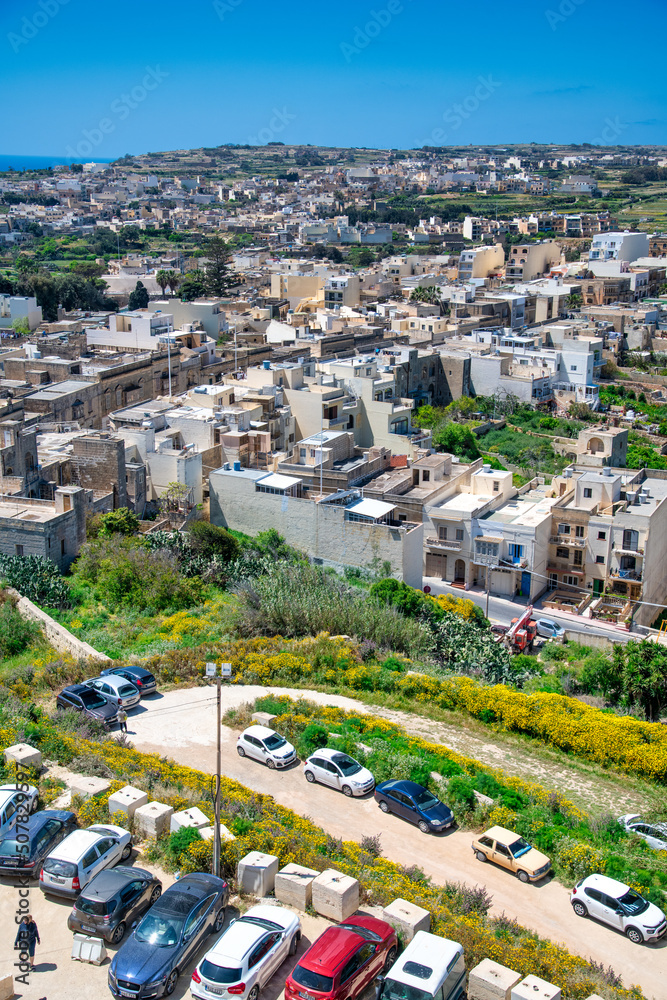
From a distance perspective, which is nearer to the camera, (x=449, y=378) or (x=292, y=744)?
(x=292, y=744)

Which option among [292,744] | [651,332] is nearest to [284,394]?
[292,744]

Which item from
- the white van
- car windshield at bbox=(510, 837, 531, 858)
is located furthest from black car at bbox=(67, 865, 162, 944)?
car windshield at bbox=(510, 837, 531, 858)

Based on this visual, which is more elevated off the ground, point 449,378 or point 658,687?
point 449,378

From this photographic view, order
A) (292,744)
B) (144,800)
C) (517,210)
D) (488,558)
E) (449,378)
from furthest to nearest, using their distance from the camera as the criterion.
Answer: (517,210)
(449,378)
(488,558)
(292,744)
(144,800)

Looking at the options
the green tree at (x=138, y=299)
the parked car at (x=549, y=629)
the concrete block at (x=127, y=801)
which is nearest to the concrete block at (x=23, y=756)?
the concrete block at (x=127, y=801)

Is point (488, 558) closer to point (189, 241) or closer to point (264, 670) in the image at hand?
point (264, 670)

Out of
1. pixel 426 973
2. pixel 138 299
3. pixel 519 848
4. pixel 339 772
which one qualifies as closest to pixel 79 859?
pixel 426 973

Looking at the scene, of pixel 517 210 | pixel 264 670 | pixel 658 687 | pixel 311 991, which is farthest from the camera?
pixel 517 210
